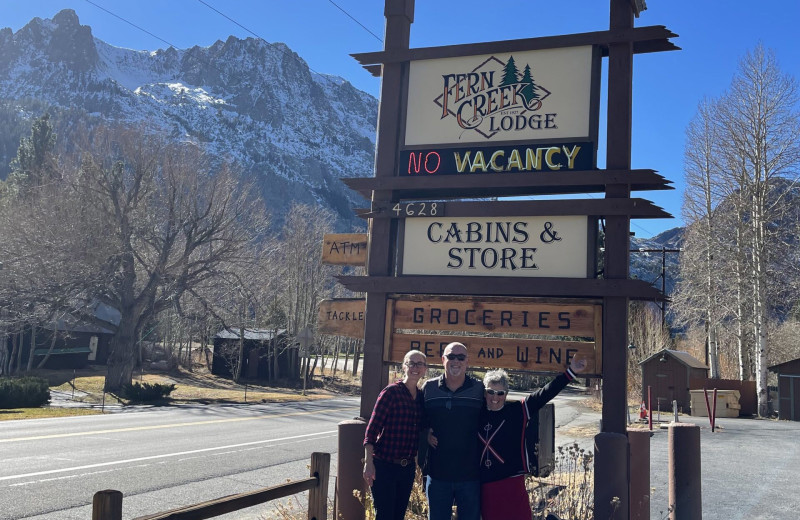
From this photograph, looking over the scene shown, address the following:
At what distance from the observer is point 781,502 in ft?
29.0

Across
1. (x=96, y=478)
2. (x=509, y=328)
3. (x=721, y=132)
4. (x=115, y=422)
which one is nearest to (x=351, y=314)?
(x=509, y=328)

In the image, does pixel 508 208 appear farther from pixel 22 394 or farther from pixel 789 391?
pixel 789 391

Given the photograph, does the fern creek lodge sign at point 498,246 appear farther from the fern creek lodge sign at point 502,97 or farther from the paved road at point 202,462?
the paved road at point 202,462

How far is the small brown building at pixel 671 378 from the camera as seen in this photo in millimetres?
30438

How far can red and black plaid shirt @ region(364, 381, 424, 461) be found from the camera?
15.7 feet

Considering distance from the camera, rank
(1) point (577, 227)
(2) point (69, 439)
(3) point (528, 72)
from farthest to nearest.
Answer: (2) point (69, 439) → (3) point (528, 72) → (1) point (577, 227)

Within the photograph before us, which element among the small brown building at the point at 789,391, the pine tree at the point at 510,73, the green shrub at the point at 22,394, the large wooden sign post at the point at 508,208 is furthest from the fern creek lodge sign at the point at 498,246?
the small brown building at the point at 789,391

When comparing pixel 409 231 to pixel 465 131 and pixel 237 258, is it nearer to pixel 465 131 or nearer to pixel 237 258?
pixel 465 131

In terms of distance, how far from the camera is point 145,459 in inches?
464

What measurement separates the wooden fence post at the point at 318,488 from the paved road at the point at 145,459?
3.38 meters

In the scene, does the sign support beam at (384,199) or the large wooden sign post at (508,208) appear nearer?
the large wooden sign post at (508,208)

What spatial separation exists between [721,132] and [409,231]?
28497 millimetres

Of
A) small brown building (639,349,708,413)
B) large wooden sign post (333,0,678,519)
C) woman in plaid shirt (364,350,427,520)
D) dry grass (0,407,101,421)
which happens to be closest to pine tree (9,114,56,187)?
dry grass (0,407,101,421)

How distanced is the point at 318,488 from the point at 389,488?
602mm
